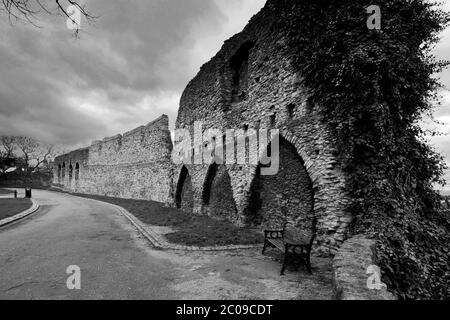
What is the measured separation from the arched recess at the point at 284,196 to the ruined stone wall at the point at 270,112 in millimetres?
51

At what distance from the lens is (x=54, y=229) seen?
956 cm

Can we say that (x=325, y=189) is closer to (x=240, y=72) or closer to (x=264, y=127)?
(x=264, y=127)

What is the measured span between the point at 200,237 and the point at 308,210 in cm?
337

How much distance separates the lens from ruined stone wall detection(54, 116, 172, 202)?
21.2 meters

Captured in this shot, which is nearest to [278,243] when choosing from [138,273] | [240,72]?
[138,273]

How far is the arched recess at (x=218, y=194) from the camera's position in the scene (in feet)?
38.4

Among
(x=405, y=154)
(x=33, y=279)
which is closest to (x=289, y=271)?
(x=405, y=154)

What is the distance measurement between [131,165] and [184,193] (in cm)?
1109

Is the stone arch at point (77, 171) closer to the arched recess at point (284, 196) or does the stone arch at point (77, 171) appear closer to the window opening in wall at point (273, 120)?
the arched recess at point (284, 196)

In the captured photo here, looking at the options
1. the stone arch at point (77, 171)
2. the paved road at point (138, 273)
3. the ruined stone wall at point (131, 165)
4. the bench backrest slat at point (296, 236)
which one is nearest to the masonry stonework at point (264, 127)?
the bench backrest slat at point (296, 236)

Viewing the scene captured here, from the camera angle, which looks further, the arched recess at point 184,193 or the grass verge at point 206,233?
the arched recess at point 184,193

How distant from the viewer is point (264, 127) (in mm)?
9656

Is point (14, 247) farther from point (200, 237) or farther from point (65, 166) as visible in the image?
point (65, 166)

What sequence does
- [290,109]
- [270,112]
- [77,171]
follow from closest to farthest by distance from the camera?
[290,109] → [270,112] → [77,171]
